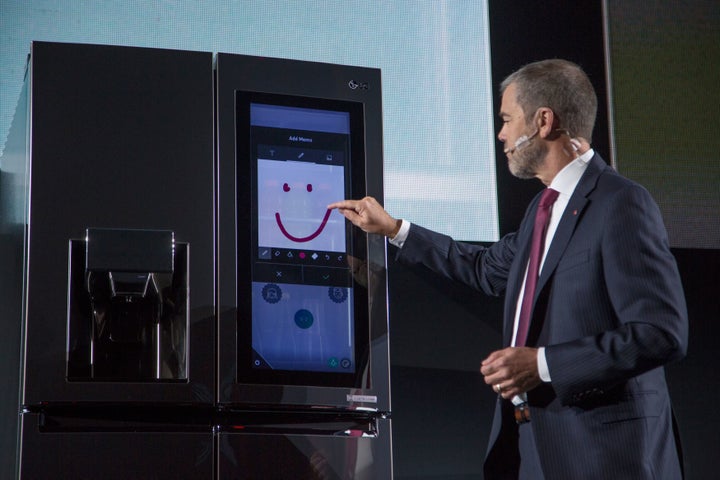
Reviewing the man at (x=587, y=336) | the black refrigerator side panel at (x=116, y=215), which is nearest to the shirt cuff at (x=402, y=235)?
the man at (x=587, y=336)

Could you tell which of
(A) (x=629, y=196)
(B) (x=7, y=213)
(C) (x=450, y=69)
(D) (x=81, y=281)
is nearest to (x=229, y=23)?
(C) (x=450, y=69)

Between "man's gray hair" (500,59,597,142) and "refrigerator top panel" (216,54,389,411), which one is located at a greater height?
"man's gray hair" (500,59,597,142)

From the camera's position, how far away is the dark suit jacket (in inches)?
79.8

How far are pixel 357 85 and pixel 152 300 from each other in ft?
2.25

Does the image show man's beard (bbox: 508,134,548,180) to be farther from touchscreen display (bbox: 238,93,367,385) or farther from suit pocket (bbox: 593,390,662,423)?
suit pocket (bbox: 593,390,662,423)

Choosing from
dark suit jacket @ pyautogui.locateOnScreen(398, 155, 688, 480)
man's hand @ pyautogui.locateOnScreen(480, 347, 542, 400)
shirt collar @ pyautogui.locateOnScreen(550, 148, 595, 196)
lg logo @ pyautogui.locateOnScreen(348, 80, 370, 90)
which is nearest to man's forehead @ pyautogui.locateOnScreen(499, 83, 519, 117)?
shirt collar @ pyautogui.locateOnScreen(550, 148, 595, 196)

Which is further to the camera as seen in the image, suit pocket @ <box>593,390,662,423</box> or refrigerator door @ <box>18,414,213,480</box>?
suit pocket @ <box>593,390,662,423</box>

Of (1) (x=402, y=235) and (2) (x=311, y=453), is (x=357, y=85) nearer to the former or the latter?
(1) (x=402, y=235)

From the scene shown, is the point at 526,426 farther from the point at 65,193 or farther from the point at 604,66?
the point at 604,66

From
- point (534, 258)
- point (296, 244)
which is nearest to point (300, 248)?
point (296, 244)

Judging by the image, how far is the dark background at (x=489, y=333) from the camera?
2.80m

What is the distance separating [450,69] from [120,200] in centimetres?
131

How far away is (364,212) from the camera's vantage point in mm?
2215

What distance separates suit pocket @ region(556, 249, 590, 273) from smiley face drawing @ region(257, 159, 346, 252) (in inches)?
19.1
